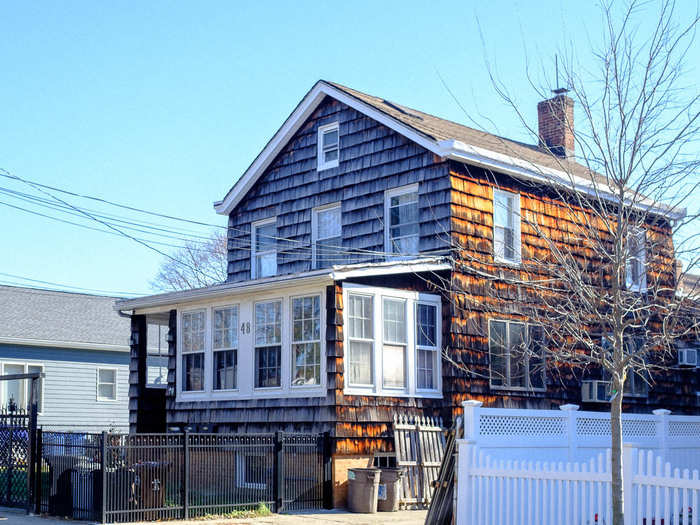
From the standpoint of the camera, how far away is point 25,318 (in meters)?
31.4

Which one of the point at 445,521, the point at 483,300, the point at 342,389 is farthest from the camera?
the point at 483,300

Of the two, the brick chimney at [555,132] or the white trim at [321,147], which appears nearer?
the white trim at [321,147]

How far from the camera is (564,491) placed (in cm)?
1141

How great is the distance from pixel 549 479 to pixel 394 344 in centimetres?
581

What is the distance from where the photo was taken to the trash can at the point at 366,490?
15.6 m

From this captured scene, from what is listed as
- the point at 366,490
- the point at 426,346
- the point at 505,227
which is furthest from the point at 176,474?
the point at 505,227

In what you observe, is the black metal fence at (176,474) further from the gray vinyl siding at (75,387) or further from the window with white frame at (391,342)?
the gray vinyl siding at (75,387)

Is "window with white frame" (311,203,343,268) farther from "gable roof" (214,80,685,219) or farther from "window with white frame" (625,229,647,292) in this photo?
"window with white frame" (625,229,647,292)

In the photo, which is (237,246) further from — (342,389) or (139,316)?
(342,389)

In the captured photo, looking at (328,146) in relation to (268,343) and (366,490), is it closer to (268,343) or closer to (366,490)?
(268,343)

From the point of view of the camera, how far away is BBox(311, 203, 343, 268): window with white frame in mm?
21031

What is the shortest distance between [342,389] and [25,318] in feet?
61.4

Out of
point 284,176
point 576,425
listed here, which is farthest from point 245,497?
point 284,176

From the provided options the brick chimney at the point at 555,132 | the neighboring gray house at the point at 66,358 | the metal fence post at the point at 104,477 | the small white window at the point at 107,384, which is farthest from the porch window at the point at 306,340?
the small white window at the point at 107,384
